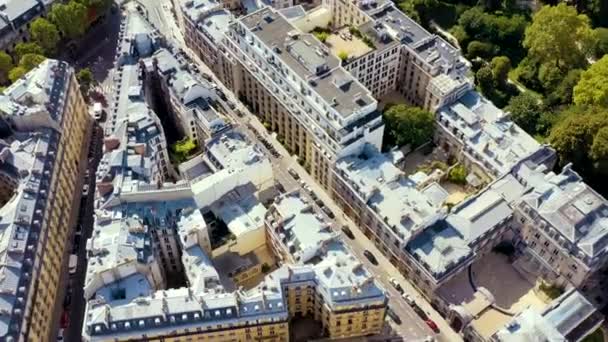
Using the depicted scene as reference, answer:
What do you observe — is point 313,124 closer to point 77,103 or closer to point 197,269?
point 197,269

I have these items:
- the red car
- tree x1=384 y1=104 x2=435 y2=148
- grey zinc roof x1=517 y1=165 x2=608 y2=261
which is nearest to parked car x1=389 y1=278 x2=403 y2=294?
the red car

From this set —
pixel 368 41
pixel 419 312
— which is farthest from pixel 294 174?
pixel 419 312

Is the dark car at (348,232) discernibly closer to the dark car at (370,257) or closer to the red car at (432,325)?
the dark car at (370,257)

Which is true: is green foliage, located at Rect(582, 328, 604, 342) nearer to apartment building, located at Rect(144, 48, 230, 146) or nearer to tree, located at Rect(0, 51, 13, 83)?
apartment building, located at Rect(144, 48, 230, 146)

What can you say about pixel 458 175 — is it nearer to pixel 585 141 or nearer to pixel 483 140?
pixel 483 140

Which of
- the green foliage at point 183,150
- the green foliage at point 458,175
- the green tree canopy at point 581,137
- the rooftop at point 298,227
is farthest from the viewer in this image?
the green foliage at point 458,175

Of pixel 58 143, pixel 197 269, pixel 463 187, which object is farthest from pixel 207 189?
pixel 463 187

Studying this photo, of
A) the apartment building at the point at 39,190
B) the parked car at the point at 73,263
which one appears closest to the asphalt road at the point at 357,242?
the apartment building at the point at 39,190
